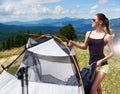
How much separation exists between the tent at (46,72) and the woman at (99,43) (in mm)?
652

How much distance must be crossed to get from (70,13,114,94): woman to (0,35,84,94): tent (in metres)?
0.65

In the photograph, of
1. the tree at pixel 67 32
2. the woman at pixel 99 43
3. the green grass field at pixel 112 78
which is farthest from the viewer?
the tree at pixel 67 32

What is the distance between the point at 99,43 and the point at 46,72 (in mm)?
1759

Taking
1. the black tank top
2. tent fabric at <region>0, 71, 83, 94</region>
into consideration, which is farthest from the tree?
the black tank top

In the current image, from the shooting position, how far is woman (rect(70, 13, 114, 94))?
324 inches

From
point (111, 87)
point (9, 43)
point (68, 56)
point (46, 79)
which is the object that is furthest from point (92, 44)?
point (9, 43)

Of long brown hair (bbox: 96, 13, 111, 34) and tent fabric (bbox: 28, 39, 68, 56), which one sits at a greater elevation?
long brown hair (bbox: 96, 13, 111, 34)

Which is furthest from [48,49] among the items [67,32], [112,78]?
[67,32]

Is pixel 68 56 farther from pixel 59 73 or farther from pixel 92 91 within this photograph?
pixel 92 91

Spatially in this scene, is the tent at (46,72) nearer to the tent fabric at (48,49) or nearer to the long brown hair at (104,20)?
the tent fabric at (48,49)

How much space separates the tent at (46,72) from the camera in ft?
28.9

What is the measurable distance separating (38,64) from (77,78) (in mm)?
1136

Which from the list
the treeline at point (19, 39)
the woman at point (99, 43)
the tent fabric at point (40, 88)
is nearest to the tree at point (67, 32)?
the treeline at point (19, 39)

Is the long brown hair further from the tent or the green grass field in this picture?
the green grass field
